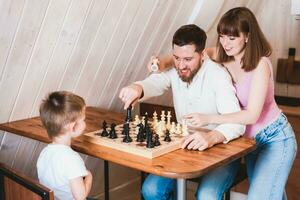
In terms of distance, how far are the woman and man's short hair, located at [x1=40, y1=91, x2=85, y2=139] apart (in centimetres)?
75

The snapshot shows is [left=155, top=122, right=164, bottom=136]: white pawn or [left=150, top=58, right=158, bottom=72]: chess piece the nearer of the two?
[left=155, top=122, right=164, bottom=136]: white pawn

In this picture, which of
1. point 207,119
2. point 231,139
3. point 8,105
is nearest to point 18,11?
point 8,105

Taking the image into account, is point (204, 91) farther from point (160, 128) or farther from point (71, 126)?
point (71, 126)

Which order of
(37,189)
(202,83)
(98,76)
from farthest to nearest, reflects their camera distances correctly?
(98,76), (202,83), (37,189)

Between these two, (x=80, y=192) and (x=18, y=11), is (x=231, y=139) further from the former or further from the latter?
(x=18, y=11)

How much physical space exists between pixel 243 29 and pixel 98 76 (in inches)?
37.4

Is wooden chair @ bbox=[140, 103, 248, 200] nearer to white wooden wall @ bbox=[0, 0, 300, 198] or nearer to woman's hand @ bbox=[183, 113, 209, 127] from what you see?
white wooden wall @ bbox=[0, 0, 300, 198]

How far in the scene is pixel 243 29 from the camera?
7.04 ft

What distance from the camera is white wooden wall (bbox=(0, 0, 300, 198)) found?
215cm

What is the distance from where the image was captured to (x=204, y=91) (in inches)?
89.7

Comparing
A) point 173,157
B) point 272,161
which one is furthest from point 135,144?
point 272,161

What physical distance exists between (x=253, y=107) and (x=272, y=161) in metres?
0.30

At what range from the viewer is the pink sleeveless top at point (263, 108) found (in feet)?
7.23

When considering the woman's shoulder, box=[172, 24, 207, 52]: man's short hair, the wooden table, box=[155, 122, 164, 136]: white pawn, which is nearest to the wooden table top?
the wooden table
